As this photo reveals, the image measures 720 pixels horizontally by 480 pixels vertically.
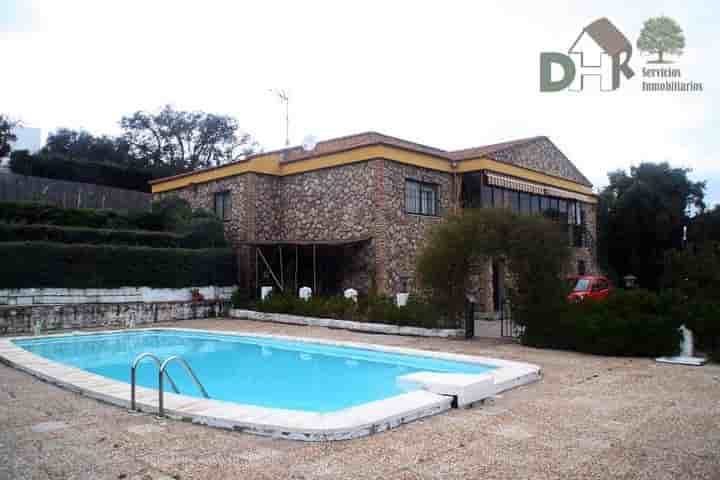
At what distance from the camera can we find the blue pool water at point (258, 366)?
888 centimetres

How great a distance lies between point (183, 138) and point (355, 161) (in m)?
30.4

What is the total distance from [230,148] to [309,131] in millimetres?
26235

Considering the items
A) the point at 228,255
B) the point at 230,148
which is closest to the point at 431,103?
the point at 228,255

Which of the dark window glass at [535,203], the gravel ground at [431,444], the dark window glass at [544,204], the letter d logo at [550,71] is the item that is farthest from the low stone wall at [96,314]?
the dark window glass at [544,204]

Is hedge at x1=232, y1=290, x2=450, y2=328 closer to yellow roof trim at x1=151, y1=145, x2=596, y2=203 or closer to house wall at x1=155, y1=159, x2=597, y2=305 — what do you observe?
house wall at x1=155, y1=159, x2=597, y2=305

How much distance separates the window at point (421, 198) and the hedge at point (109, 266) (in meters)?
6.77

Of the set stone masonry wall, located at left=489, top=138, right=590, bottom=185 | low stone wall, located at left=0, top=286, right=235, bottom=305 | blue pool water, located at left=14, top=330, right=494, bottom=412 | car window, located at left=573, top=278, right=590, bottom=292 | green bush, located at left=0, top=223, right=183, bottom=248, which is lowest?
blue pool water, located at left=14, top=330, right=494, bottom=412

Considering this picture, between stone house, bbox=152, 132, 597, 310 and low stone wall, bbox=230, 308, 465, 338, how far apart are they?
1.57 meters

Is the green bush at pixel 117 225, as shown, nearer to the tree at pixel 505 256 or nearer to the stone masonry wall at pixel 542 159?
the tree at pixel 505 256

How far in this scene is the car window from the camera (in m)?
18.6

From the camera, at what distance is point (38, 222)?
18547 millimetres

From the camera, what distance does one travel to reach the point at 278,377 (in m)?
10.4

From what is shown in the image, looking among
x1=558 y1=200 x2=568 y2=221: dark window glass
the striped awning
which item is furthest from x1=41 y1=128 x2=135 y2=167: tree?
x1=558 y1=200 x2=568 y2=221: dark window glass

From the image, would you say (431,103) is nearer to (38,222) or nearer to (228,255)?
(228,255)
